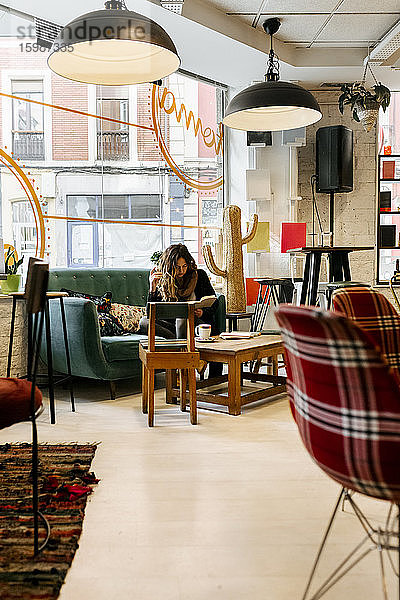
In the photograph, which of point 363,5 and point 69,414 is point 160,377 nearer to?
point 69,414

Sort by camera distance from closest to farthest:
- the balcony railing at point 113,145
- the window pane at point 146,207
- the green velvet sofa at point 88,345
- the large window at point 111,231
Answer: the green velvet sofa at point 88,345
the large window at point 111,231
the balcony railing at point 113,145
the window pane at point 146,207

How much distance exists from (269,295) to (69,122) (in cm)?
247

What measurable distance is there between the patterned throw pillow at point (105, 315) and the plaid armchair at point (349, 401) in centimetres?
374

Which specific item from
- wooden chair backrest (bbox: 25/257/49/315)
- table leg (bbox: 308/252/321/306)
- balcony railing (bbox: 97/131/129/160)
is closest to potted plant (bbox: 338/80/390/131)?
table leg (bbox: 308/252/321/306)

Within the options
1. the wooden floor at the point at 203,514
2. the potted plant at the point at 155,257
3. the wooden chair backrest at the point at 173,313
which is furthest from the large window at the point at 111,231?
the wooden floor at the point at 203,514

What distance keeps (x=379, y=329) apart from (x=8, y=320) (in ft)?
10.6

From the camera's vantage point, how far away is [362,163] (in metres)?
7.38

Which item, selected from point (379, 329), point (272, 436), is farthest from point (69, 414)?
point (379, 329)

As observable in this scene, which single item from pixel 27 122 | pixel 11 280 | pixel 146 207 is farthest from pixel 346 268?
pixel 27 122

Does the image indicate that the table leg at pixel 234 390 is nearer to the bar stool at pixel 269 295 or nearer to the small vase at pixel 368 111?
the bar stool at pixel 269 295

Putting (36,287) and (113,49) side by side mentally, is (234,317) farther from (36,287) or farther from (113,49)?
(36,287)

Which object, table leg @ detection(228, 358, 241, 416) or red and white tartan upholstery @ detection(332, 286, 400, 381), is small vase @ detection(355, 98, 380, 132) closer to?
table leg @ detection(228, 358, 241, 416)

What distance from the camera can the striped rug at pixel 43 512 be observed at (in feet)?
6.62

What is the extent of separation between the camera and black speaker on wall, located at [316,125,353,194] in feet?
22.5
